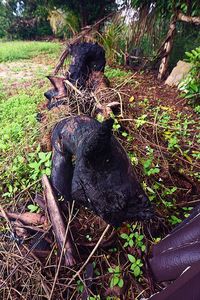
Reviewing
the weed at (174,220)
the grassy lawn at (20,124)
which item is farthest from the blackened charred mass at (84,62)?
the weed at (174,220)

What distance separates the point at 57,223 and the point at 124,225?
476mm

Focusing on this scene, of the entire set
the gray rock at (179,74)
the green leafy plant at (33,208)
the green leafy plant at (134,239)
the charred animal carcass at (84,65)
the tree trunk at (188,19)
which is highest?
the tree trunk at (188,19)

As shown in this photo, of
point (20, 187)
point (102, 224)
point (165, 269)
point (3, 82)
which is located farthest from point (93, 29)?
point (165, 269)

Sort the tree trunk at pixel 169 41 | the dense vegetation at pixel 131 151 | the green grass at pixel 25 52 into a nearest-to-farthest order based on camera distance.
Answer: the dense vegetation at pixel 131 151 < the tree trunk at pixel 169 41 < the green grass at pixel 25 52

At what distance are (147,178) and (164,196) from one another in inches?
7.9

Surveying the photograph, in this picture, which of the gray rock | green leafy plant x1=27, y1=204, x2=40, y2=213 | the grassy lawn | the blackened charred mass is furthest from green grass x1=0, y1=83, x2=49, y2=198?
the gray rock

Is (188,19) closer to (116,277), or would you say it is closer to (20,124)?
(20,124)

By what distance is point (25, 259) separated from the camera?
71.4 inches

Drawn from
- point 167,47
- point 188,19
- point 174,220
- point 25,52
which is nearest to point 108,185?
point 174,220

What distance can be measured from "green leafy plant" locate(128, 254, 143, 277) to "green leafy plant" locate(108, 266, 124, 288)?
85 millimetres

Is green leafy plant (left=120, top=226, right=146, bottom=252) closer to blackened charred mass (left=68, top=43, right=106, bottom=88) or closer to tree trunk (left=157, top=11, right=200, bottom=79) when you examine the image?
blackened charred mass (left=68, top=43, right=106, bottom=88)

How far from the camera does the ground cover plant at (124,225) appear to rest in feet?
5.48

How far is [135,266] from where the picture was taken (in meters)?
1.64

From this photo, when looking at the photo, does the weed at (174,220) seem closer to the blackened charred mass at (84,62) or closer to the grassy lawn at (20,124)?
the grassy lawn at (20,124)
